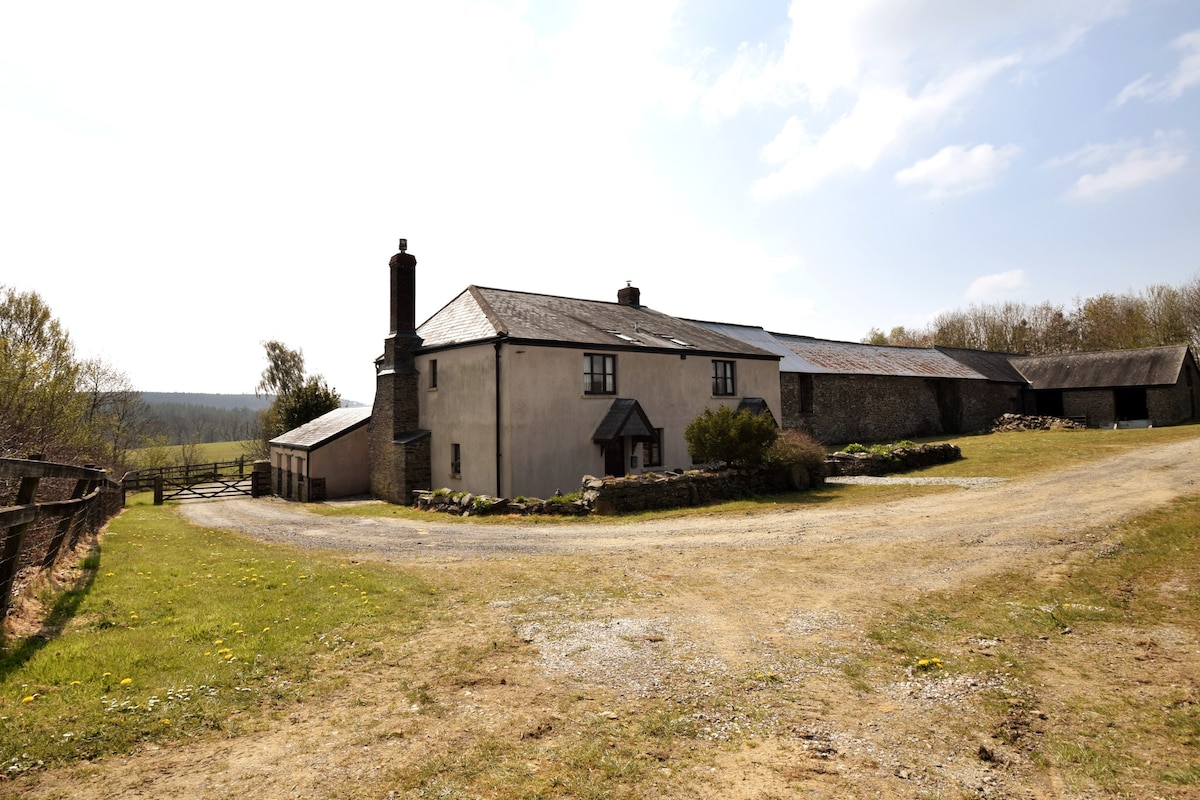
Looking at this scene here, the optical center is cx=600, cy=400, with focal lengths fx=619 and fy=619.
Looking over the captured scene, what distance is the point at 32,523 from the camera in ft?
22.4

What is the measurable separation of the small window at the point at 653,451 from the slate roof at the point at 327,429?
13477 millimetres

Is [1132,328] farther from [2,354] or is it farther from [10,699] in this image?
[2,354]

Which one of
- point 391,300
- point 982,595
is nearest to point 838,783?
point 982,595

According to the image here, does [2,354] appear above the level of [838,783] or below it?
above

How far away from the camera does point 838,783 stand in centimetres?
407

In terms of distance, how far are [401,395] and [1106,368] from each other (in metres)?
46.3

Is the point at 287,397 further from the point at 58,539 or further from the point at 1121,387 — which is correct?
the point at 1121,387

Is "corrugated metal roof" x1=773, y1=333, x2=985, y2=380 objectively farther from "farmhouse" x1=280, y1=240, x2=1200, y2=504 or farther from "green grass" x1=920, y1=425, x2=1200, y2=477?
"green grass" x1=920, y1=425, x2=1200, y2=477

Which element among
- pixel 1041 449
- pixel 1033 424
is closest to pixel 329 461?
pixel 1041 449

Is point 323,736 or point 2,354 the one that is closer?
point 323,736

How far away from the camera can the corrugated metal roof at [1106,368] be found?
39.5 meters

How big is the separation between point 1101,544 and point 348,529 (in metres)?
17.0

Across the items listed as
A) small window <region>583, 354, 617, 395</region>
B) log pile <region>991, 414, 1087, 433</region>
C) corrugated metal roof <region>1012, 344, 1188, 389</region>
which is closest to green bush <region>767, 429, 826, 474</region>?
small window <region>583, 354, 617, 395</region>

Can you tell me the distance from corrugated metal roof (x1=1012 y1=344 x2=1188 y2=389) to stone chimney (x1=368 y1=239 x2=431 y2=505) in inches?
1752
